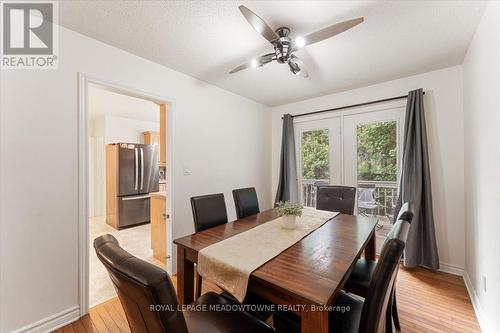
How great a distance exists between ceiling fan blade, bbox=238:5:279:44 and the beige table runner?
1.51 meters

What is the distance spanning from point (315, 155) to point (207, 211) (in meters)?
2.47

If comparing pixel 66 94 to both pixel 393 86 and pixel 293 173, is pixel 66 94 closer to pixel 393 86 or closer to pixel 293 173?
pixel 293 173

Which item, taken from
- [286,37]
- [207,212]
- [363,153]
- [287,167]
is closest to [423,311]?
[363,153]

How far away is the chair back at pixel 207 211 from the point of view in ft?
6.58

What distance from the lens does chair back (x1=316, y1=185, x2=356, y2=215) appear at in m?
2.79

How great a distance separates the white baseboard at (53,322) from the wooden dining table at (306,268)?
1133 mm

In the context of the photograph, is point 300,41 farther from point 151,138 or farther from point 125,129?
point 125,129

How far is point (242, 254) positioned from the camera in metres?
1.39

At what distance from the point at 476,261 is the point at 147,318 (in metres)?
2.83

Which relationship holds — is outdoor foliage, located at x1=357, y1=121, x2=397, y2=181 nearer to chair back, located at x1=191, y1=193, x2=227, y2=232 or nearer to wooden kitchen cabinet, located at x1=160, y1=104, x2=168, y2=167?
chair back, located at x1=191, y1=193, x2=227, y2=232

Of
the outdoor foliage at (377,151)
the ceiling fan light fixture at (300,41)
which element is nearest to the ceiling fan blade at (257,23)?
the ceiling fan light fixture at (300,41)

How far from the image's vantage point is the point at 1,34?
1.63 metres

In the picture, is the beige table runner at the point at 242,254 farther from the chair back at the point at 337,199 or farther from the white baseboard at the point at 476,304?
the white baseboard at the point at 476,304

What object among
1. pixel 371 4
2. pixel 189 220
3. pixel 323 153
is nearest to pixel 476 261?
pixel 323 153
